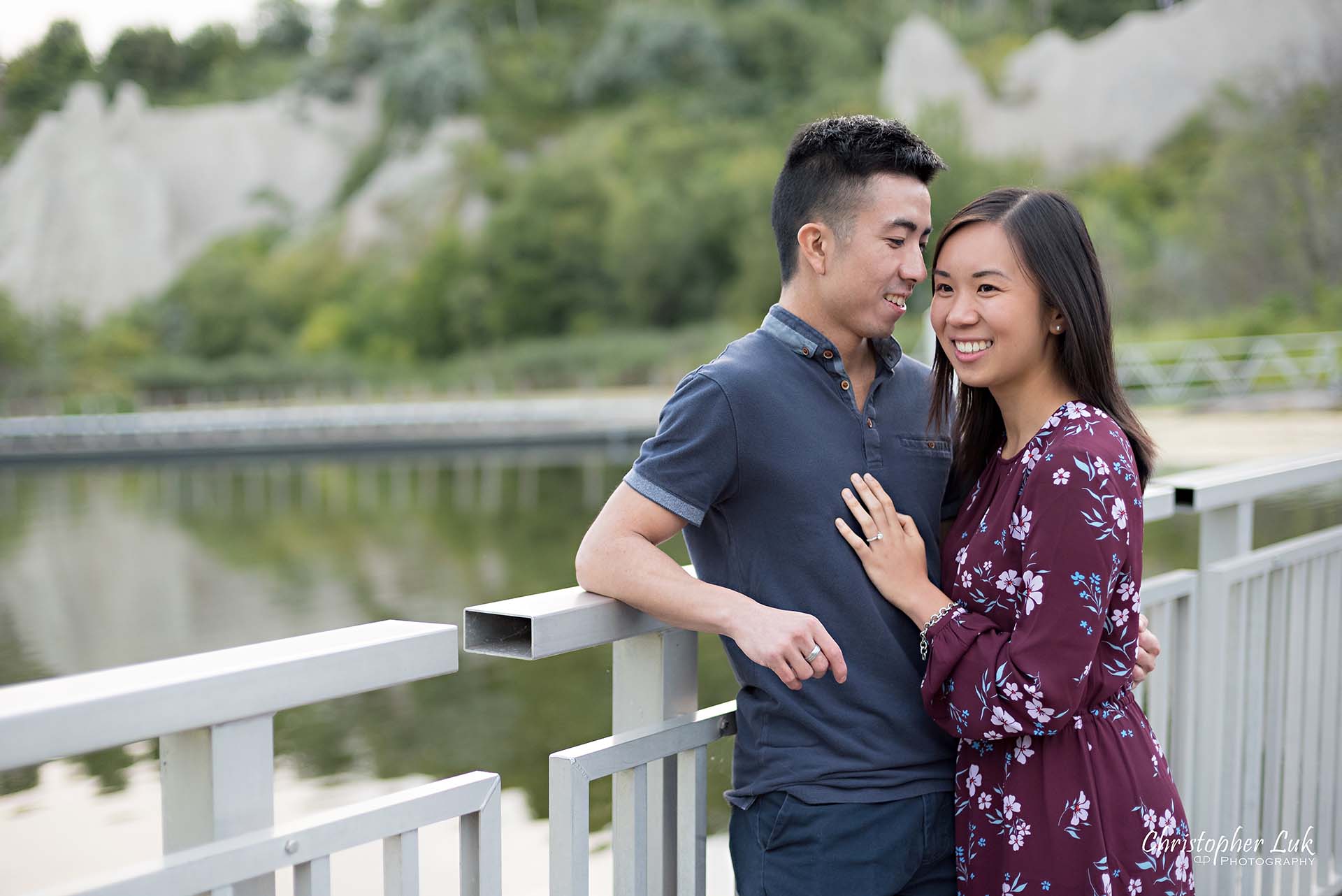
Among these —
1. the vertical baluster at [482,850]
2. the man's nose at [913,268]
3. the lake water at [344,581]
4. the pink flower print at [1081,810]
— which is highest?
the man's nose at [913,268]

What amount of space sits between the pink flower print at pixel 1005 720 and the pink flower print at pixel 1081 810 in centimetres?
11

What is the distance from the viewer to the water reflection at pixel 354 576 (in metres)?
5.62

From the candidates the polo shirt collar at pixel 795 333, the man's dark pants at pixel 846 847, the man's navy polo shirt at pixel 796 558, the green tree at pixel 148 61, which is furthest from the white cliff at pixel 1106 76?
the man's dark pants at pixel 846 847

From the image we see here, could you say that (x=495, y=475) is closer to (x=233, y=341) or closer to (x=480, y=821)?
(x=480, y=821)

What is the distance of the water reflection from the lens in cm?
562

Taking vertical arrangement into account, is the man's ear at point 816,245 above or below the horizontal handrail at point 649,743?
above

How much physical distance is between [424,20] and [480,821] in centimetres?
4247

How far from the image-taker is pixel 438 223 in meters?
33.6

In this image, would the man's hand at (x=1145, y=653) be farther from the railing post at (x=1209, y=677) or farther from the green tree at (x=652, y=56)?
the green tree at (x=652, y=56)

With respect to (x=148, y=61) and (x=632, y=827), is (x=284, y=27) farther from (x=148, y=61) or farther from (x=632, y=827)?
(x=632, y=827)

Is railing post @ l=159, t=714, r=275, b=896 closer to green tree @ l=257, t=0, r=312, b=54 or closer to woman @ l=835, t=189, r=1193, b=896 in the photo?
woman @ l=835, t=189, r=1193, b=896

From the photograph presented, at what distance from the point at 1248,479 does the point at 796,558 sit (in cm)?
90

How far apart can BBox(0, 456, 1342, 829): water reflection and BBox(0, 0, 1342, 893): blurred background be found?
0.16ft

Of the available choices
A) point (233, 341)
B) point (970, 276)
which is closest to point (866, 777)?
point (970, 276)
